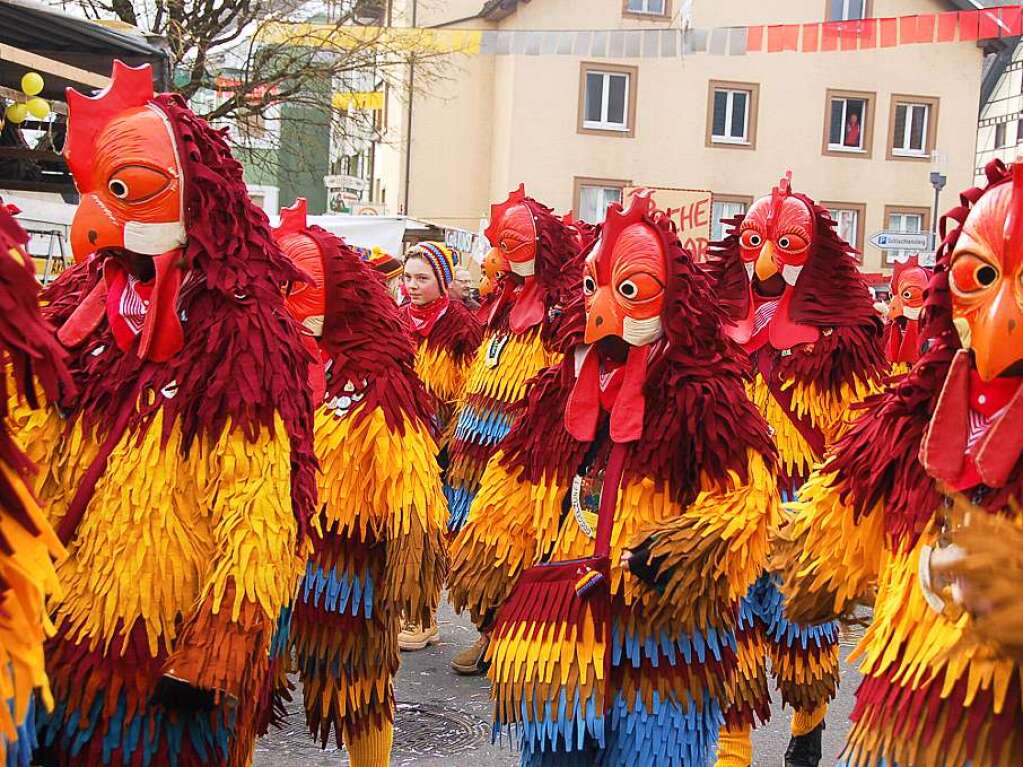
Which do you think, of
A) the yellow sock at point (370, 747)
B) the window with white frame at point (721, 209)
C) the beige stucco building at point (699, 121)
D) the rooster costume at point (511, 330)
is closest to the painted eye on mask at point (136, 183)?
the yellow sock at point (370, 747)

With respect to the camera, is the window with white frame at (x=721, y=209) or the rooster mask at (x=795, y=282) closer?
the rooster mask at (x=795, y=282)

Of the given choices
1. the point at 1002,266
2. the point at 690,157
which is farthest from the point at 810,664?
the point at 690,157

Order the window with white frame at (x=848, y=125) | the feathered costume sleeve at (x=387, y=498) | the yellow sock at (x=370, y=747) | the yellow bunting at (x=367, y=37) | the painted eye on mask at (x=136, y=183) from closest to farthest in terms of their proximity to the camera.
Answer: the painted eye on mask at (x=136, y=183)
the feathered costume sleeve at (x=387, y=498)
the yellow sock at (x=370, y=747)
the yellow bunting at (x=367, y=37)
the window with white frame at (x=848, y=125)

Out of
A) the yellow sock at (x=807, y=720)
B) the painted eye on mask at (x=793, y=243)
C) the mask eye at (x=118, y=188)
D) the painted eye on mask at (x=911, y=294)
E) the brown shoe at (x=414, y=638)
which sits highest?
the mask eye at (x=118, y=188)

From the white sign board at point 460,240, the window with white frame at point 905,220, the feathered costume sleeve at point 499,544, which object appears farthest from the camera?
the window with white frame at point 905,220

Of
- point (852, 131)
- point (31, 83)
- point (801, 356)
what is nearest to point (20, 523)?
point (801, 356)

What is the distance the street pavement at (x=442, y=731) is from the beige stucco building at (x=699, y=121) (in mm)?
19170

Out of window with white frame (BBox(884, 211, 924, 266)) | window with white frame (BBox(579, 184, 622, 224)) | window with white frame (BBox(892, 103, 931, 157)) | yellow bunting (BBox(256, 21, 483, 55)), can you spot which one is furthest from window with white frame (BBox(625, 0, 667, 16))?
yellow bunting (BBox(256, 21, 483, 55))

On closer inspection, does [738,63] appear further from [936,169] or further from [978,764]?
[978,764]

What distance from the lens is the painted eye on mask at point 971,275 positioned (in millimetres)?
2270

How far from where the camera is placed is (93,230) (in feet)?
9.13

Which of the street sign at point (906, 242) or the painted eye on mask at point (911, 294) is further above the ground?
the street sign at point (906, 242)

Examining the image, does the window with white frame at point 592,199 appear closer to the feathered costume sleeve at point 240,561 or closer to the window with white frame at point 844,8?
the window with white frame at point 844,8

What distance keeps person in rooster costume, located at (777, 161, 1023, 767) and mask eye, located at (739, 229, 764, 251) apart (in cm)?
256
